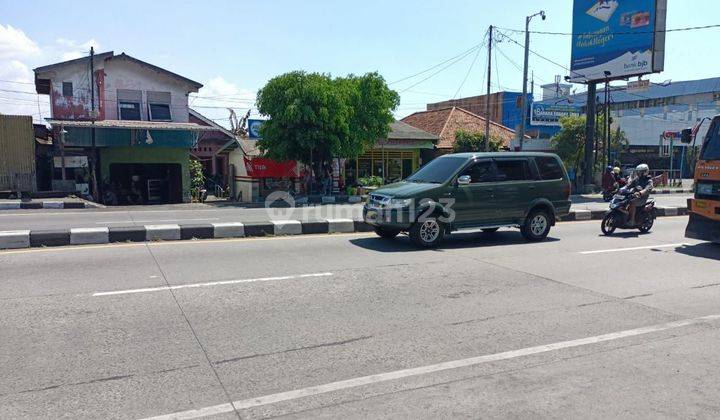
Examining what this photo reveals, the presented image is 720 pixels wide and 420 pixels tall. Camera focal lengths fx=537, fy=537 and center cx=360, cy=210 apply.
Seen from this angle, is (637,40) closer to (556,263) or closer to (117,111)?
(556,263)

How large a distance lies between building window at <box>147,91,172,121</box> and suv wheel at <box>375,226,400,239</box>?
70.1ft

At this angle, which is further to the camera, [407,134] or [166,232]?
[407,134]

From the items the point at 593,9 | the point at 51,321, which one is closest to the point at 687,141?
the point at 51,321

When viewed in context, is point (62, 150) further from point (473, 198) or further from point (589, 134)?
point (589, 134)

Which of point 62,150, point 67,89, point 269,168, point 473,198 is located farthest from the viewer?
point 269,168

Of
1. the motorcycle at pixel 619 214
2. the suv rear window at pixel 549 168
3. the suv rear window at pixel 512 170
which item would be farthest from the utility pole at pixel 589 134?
the suv rear window at pixel 512 170

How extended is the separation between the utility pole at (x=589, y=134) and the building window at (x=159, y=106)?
76.3 ft

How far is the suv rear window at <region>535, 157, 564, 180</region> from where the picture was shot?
457 inches

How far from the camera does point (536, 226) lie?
11438mm

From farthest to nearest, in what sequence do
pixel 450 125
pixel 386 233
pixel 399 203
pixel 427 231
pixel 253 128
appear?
pixel 450 125
pixel 253 128
pixel 386 233
pixel 427 231
pixel 399 203

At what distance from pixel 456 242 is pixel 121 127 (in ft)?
63.9

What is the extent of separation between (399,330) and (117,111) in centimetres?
2650

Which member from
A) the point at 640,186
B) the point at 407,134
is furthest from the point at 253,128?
the point at 640,186

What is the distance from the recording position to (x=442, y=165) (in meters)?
11.0
